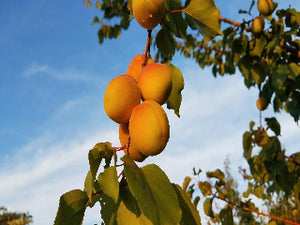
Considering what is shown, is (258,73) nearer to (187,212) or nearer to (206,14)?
(206,14)

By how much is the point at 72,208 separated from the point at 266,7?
174 cm

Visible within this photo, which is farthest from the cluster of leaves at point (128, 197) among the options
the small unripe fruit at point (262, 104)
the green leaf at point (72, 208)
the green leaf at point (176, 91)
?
the small unripe fruit at point (262, 104)

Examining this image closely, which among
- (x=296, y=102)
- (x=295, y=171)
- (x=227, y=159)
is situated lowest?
(x=295, y=171)

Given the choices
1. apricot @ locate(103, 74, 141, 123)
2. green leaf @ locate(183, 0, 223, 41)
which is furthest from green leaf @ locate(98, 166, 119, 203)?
green leaf @ locate(183, 0, 223, 41)

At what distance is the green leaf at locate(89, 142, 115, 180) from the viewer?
56cm

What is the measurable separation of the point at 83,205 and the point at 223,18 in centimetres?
193

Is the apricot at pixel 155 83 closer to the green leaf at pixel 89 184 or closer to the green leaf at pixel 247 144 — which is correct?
the green leaf at pixel 89 184

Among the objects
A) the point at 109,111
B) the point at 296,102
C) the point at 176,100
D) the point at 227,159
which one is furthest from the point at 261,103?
the point at 227,159

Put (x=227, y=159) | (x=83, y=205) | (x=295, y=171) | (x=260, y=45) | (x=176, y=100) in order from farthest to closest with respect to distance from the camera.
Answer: (x=227, y=159), (x=295, y=171), (x=260, y=45), (x=176, y=100), (x=83, y=205)

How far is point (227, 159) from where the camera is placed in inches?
209

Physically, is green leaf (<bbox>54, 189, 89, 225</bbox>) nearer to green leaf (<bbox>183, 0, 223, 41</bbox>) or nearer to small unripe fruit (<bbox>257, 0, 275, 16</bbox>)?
green leaf (<bbox>183, 0, 223, 41</bbox>)

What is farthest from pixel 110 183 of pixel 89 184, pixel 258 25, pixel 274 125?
pixel 274 125

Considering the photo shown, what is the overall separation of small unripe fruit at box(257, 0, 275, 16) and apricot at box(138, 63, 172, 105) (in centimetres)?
154

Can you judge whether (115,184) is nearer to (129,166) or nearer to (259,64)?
(129,166)
